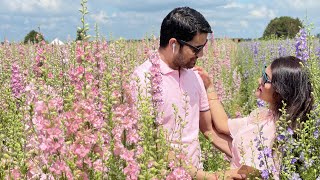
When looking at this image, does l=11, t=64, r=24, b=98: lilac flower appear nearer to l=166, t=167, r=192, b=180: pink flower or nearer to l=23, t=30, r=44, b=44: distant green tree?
l=23, t=30, r=44, b=44: distant green tree

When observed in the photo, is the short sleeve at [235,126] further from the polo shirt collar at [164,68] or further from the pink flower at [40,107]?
the pink flower at [40,107]

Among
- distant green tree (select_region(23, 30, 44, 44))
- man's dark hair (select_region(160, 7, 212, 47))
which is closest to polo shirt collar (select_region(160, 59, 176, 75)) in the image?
man's dark hair (select_region(160, 7, 212, 47))

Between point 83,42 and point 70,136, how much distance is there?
0.43 meters

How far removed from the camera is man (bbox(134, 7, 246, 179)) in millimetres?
2953

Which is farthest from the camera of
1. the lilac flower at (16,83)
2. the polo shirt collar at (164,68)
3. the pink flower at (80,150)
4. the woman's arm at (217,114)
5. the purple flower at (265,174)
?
the lilac flower at (16,83)

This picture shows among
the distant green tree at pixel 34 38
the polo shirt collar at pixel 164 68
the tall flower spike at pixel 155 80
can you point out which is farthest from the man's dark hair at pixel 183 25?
the distant green tree at pixel 34 38

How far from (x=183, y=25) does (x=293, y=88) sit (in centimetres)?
73

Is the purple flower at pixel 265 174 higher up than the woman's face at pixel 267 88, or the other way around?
the woman's face at pixel 267 88

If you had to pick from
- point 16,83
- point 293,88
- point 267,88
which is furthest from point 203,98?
point 16,83

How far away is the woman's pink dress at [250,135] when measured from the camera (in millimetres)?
2781

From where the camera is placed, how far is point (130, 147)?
6.57 ft

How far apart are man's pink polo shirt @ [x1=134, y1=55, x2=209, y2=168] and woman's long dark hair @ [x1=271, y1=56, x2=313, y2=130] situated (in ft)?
1.71

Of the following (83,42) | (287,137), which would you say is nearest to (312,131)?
(287,137)

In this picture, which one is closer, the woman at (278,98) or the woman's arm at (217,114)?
the woman at (278,98)
